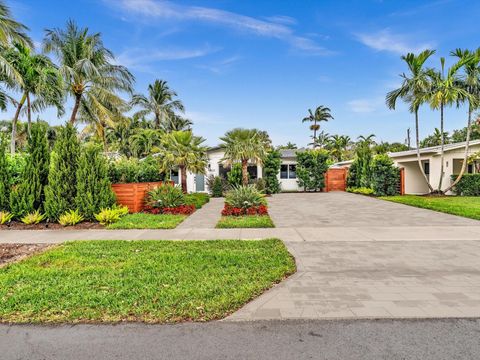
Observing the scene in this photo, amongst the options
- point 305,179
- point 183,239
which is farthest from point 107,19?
point 305,179

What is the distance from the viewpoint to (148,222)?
9.19m

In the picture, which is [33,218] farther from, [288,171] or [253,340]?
[288,171]

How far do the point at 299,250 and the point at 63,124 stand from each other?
8.49 meters

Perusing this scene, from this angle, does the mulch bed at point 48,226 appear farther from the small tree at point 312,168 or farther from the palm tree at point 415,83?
the palm tree at point 415,83

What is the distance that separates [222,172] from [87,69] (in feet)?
35.7

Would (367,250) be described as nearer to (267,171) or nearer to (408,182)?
(267,171)

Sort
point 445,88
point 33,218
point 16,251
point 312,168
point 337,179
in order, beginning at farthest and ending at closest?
point 337,179, point 312,168, point 445,88, point 33,218, point 16,251

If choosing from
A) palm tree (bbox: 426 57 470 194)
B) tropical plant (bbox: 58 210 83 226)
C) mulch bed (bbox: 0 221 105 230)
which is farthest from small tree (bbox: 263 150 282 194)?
tropical plant (bbox: 58 210 83 226)

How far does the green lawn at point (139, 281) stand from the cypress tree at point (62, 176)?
3.54m

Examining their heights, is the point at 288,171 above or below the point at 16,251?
above

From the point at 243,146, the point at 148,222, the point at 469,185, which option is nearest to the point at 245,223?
the point at 148,222

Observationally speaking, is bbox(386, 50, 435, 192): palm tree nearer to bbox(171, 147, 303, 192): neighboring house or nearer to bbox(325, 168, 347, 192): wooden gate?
bbox(325, 168, 347, 192): wooden gate

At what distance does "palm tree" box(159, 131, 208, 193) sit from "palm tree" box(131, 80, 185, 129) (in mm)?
18211

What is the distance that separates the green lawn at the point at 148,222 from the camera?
8.55 meters
